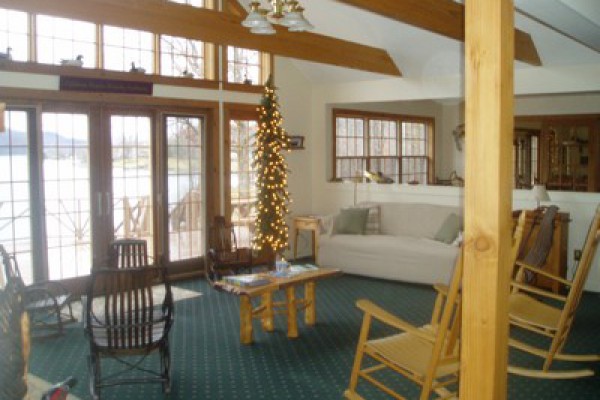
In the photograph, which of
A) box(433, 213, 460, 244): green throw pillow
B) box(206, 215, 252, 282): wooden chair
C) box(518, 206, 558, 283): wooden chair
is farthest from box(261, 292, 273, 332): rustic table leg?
box(433, 213, 460, 244): green throw pillow

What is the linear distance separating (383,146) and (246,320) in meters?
6.20

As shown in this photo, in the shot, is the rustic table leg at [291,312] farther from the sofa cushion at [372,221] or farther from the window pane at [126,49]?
the window pane at [126,49]

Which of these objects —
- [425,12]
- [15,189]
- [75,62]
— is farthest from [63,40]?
[425,12]

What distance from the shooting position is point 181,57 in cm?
798

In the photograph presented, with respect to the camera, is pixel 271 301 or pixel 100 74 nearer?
pixel 271 301

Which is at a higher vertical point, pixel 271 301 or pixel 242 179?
pixel 242 179

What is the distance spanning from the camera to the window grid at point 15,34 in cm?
638

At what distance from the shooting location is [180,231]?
320 inches

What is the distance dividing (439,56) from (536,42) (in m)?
1.25

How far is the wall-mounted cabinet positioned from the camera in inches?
393

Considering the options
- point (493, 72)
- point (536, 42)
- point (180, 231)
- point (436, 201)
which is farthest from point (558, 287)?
point (493, 72)

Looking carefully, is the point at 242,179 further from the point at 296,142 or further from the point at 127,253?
the point at 127,253

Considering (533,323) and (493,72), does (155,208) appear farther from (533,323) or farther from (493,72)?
(493,72)

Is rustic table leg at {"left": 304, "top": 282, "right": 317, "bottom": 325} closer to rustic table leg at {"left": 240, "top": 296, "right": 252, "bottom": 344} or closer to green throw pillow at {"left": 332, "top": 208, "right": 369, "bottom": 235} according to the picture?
rustic table leg at {"left": 240, "top": 296, "right": 252, "bottom": 344}
